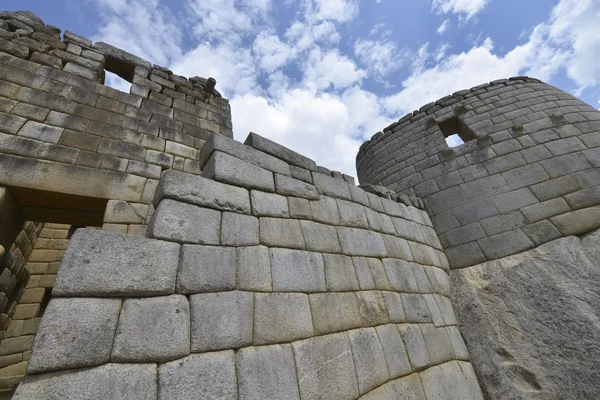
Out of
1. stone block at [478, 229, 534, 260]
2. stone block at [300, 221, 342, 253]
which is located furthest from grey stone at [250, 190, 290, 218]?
stone block at [478, 229, 534, 260]

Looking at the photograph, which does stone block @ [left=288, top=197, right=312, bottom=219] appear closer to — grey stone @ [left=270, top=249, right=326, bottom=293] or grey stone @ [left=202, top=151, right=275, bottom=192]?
grey stone @ [left=202, top=151, right=275, bottom=192]

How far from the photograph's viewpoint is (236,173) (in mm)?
2295

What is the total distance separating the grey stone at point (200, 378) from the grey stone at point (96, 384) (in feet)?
0.19

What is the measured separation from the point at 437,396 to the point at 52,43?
6.19 metres

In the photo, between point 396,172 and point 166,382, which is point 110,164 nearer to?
point 166,382

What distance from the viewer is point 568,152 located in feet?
14.0

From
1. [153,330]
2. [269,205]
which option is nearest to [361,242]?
[269,205]

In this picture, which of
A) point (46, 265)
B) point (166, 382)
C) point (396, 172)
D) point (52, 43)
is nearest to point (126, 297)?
point (166, 382)

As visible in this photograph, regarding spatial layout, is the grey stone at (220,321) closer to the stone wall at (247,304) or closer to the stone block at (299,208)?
the stone wall at (247,304)

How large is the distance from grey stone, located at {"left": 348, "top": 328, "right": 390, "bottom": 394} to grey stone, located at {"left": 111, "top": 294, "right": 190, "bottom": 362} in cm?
131

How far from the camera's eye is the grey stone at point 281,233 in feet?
7.11

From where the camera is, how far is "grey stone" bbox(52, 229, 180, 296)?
1.30 metres

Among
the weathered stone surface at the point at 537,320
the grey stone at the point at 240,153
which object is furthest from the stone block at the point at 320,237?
the weathered stone surface at the point at 537,320

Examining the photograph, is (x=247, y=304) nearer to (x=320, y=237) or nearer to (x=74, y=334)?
(x=74, y=334)
